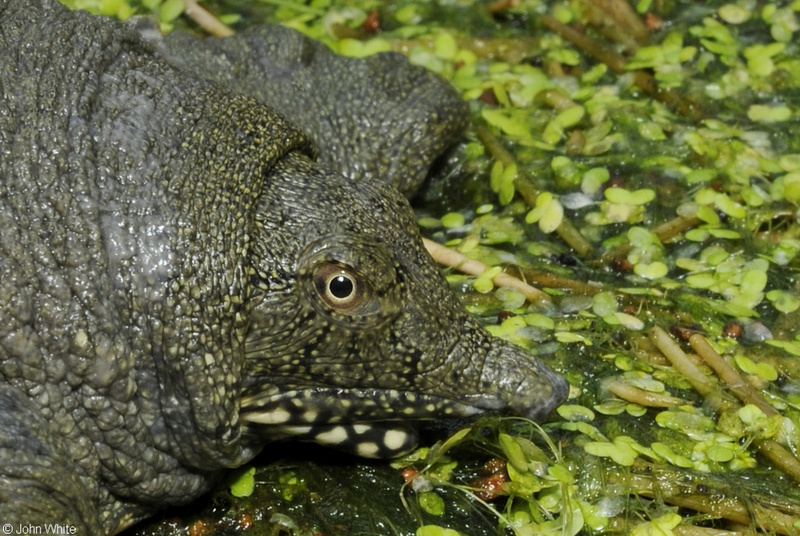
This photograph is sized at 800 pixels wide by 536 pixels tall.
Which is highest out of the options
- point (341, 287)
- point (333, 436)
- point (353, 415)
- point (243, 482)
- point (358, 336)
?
point (341, 287)

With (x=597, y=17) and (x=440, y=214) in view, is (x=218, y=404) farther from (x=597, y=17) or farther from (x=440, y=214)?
(x=597, y=17)

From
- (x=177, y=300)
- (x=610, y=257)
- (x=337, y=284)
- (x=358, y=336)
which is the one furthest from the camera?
(x=610, y=257)

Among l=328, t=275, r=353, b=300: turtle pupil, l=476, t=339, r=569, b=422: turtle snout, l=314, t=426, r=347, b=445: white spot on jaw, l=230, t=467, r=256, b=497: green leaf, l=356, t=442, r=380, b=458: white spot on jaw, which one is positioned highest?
l=328, t=275, r=353, b=300: turtle pupil

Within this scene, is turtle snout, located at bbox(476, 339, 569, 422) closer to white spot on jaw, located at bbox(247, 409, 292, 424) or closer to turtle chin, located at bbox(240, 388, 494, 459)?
turtle chin, located at bbox(240, 388, 494, 459)

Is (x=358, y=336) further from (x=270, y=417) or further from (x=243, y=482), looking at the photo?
(x=243, y=482)

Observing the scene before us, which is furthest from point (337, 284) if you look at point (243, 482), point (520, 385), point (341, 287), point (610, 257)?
point (610, 257)

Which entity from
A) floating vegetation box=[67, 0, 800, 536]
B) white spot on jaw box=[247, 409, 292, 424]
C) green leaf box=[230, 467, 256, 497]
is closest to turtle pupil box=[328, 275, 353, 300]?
white spot on jaw box=[247, 409, 292, 424]

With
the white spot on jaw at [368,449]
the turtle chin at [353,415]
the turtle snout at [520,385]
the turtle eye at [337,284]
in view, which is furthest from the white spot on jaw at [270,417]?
the turtle snout at [520,385]
